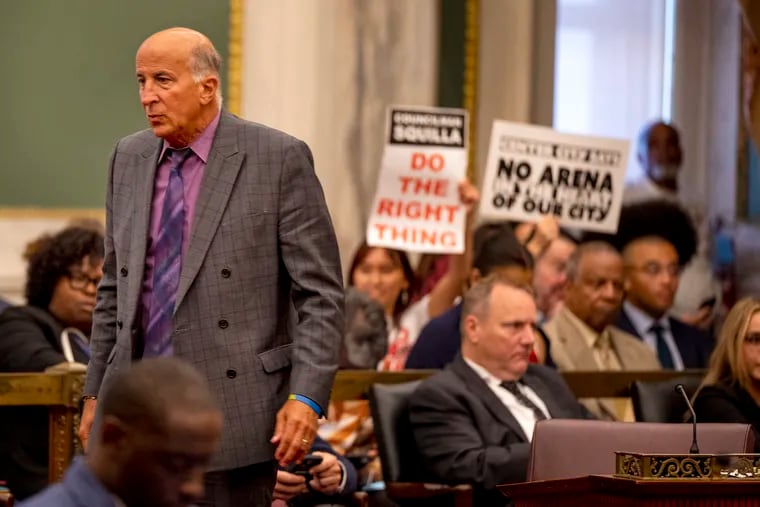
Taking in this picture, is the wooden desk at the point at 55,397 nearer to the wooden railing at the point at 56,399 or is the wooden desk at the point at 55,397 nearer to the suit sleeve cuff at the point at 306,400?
the wooden railing at the point at 56,399

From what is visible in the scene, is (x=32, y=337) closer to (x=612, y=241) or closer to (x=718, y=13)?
(x=612, y=241)

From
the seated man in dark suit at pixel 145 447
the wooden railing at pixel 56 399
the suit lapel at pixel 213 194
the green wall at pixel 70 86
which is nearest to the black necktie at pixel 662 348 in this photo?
the green wall at pixel 70 86

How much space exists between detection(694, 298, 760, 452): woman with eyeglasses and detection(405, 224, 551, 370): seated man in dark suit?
1126 mm

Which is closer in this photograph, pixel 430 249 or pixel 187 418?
pixel 187 418

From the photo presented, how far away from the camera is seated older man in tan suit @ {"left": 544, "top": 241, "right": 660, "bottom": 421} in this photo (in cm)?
812

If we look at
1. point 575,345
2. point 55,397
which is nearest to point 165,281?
point 55,397

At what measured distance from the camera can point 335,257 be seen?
4371 millimetres

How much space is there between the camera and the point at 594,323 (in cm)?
834

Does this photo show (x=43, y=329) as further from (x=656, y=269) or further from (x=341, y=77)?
(x=656, y=269)

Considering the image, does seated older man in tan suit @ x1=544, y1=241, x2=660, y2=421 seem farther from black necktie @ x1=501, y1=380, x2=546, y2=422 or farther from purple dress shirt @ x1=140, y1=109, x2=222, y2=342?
purple dress shirt @ x1=140, y1=109, x2=222, y2=342

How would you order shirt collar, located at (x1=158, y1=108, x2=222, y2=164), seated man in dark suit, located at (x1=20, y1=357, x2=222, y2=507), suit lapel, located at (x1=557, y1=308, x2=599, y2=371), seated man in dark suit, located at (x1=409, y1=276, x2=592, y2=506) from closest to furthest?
seated man in dark suit, located at (x1=20, y1=357, x2=222, y2=507) < shirt collar, located at (x1=158, y1=108, x2=222, y2=164) < seated man in dark suit, located at (x1=409, y1=276, x2=592, y2=506) < suit lapel, located at (x1=557, y1=308, x2=599, y2=371)

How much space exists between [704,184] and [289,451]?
8469 mm

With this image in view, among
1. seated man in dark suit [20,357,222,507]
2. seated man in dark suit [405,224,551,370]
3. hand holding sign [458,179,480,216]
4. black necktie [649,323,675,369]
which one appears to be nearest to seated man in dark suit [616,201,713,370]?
black necktie [649,323,675,369]

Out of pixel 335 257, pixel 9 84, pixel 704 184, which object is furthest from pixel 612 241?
pixel 335 257
